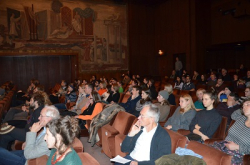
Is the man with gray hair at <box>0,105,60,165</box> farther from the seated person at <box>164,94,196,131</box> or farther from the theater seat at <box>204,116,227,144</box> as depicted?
the theater seat at <box>204,116,227,144</box>

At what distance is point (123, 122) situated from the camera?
12.5 ft

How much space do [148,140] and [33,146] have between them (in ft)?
4.06

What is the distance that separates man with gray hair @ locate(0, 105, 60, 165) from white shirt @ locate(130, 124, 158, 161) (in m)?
0.96

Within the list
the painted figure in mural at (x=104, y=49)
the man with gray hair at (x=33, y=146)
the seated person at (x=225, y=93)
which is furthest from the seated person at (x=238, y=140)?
the painted figure in mural at (x=104, y=49)

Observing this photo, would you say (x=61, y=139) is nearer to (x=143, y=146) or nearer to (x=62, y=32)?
(x=143, y=146)

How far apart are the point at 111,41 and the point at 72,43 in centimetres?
239

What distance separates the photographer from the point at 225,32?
12.4 metres

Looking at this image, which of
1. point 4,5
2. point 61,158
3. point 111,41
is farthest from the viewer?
point 111,41

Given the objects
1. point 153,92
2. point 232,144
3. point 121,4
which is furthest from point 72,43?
point 232,144

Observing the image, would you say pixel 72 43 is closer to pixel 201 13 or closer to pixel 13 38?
pixel 13 38

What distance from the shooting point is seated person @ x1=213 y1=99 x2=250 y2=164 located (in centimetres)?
274

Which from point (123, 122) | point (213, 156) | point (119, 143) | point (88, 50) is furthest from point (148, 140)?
point (88, 50)

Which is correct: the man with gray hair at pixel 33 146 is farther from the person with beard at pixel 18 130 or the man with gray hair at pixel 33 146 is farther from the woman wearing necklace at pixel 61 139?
the person with beard at pixel 18 130

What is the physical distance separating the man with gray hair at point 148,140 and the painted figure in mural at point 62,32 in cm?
1124
